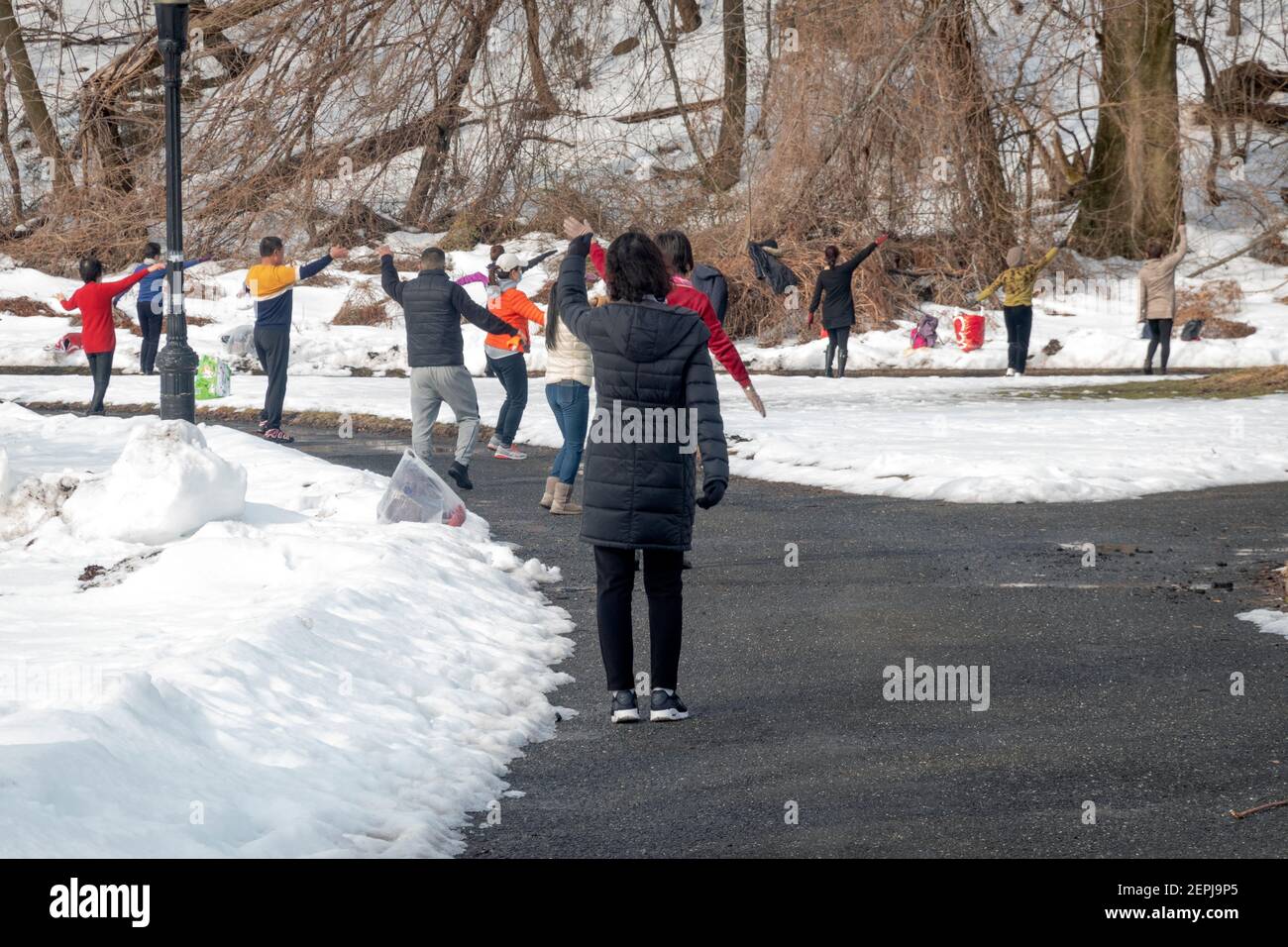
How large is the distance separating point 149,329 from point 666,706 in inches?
660

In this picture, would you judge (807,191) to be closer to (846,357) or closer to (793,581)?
(846,357)

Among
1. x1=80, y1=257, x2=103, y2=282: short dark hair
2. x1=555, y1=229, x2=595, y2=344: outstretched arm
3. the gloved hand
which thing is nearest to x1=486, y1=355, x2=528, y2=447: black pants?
x1=555, y1=229, x2=595, y2=344: outstretched arm

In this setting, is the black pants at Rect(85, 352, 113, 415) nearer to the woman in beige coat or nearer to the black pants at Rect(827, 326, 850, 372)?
the black pants at Rect(827, 326, 850, 372)

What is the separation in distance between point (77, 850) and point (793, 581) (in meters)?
5.28

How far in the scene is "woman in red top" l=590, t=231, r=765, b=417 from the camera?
25.2 ft

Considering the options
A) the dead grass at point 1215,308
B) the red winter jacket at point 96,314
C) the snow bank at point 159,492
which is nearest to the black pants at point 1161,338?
the dead grass at point 1215,308

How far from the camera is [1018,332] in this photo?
21609mm

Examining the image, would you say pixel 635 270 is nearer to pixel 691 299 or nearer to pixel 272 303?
pixel 691 299

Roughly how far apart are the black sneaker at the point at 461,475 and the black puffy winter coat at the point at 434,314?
85cm

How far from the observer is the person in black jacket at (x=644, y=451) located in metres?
5.93

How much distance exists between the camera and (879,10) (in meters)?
23.0

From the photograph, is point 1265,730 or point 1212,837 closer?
point 1212,837

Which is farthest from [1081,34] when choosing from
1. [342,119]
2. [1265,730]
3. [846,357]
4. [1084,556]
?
[1265,730]

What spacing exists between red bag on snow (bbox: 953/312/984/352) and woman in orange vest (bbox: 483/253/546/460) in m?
12.0
